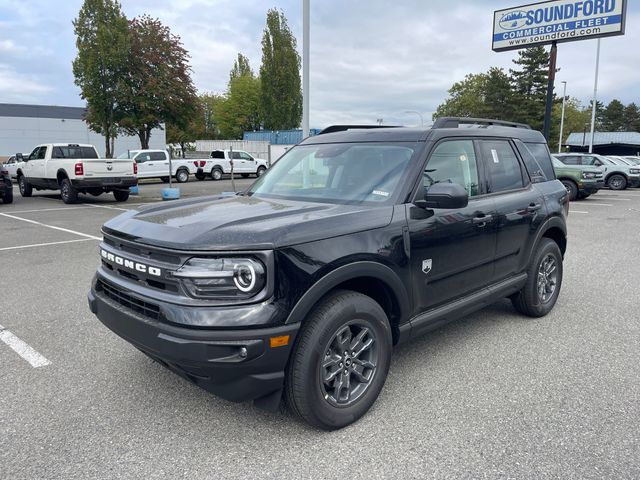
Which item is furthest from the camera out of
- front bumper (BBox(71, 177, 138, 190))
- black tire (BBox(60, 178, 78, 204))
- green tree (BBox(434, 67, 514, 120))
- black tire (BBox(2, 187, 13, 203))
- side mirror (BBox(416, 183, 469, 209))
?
green tree (BBox(434, 67, 514, 120))

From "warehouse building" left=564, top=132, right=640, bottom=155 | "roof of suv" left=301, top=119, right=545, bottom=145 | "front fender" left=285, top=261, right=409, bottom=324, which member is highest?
"warehouse building" left=564, top=132, right=640, bottom=155

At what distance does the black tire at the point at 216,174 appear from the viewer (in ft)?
95.6

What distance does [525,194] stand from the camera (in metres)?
4.57

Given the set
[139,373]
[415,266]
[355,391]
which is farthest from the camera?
[139,373]

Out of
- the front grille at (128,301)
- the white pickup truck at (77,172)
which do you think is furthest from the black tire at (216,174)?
the front grille at (128,301)

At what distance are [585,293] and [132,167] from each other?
14.1 metres

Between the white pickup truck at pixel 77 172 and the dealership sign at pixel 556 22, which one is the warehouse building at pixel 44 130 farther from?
the dealership sign at pixel 556 22

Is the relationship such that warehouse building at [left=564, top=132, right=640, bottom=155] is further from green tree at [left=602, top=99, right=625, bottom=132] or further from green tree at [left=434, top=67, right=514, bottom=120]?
green tree at [left=602, top=99, right=625, bottom=132]

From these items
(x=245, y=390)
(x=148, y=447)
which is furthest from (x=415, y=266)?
(x=148, y=447)

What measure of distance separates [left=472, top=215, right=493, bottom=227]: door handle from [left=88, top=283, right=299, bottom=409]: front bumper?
1.89 m

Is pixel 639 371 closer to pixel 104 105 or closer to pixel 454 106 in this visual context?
pixel 104 105

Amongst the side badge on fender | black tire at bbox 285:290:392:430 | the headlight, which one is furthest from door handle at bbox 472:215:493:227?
the headlight

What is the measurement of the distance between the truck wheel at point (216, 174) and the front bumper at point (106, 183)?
13.1m

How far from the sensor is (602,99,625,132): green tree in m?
109
